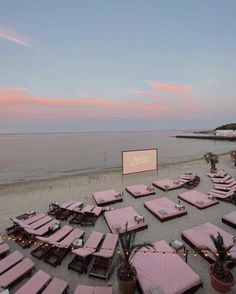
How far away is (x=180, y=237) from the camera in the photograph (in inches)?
305

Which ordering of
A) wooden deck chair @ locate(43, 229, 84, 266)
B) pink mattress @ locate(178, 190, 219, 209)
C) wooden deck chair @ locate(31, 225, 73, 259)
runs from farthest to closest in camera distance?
pink mattress @ locate(178, 190, 219, 209) → wooden deck chair @ locate(31, 225, 73, 259) → wooden deck chair @ locate(43, 229, 84, 266)

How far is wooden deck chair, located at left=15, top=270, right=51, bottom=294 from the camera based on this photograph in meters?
4.89

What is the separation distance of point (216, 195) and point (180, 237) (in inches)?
225

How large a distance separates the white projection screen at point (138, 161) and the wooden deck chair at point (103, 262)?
348 inches

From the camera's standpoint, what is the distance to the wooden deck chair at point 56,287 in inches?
190

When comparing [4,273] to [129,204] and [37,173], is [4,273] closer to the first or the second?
[129,204]

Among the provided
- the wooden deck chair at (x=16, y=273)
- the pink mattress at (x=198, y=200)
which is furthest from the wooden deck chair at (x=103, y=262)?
the pink mattress at (x=198, y=200)

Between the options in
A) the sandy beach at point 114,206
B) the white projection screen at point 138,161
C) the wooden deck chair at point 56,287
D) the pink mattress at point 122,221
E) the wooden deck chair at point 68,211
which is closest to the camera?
the wooden deck chair at point 56,287

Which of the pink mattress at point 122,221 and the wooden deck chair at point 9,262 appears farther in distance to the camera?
the pink mattress at point 122,221

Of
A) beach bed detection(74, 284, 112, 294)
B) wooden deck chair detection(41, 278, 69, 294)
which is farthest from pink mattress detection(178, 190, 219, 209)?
wooden deck chair detection(41, 278, 69, 294)

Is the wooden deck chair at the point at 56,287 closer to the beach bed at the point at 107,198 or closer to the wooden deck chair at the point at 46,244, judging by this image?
the wooden deck chair at the point at 46,244

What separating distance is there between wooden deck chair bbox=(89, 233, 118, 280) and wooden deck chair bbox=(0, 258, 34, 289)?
2060 mm

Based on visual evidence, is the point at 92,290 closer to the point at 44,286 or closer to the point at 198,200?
the point at 44,286

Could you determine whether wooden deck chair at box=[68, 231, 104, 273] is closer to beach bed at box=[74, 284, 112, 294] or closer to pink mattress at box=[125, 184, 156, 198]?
beach bed at box=[74, 284, 112, 294]
